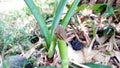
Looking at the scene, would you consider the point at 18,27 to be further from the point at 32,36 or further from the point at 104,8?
the point at 104,8

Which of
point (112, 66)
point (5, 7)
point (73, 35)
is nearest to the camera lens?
point (112, 66)

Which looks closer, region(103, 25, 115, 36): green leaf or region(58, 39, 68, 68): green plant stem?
region(58, 39, 68, 68): green plant stem

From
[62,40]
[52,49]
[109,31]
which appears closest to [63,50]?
[62,40]

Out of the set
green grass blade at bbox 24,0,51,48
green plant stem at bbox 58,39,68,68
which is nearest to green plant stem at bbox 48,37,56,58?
green grass blade at bbox 24,0,51,48

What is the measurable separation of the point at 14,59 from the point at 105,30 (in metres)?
0.36

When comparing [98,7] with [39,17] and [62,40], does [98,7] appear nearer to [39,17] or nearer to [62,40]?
[39,17]

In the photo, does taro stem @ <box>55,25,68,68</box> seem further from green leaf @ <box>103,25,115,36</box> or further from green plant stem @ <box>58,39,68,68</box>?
green leaf @ <box>103,25,115,36</box>

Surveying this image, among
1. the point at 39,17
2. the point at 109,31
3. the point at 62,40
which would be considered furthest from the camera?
the point at 109,31

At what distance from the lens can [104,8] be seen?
1.20 metres

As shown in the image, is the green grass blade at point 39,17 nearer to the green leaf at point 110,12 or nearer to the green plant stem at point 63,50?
the green plant stem at point 63,50

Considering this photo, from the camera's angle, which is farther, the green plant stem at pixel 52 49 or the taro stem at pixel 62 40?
the green plant stem at pixel 52 49

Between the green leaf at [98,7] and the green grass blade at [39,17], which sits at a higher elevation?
the green leaf at [98,7]

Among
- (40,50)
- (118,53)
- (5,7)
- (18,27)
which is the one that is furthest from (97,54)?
(5,7)

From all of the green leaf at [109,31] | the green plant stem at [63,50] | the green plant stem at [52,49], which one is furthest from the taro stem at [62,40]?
the green leaf at [109,31]
